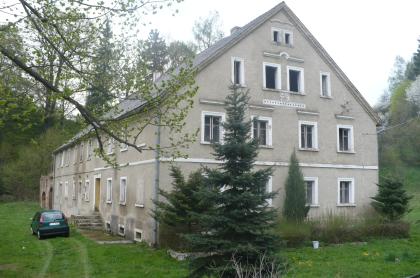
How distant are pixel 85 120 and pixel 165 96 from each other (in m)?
2.07

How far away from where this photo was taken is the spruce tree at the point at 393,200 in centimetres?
2250

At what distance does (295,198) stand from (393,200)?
5.22 m

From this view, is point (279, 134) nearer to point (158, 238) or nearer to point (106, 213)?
point (158, 238)

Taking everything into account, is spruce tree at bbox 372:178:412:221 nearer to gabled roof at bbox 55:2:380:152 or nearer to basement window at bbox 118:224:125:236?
gabled roof at bbox 55:2:380:152

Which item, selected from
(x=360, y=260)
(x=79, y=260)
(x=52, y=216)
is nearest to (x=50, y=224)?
(x=52, y=216)

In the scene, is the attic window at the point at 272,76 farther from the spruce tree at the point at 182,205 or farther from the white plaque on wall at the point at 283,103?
the spruce tree at the point at 182,205

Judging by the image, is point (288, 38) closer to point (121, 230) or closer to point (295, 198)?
point (295, 198)

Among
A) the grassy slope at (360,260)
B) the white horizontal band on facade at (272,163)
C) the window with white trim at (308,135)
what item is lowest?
the grassy slope at (360,260)

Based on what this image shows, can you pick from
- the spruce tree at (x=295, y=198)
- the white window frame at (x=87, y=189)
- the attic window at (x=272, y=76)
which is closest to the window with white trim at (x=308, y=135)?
the spruce tree at (x=295, y=198)

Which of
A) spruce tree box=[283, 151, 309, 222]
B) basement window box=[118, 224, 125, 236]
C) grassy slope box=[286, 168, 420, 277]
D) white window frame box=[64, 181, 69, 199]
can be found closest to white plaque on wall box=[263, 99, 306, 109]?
spruce tree box=[283, 151, 309, 222]

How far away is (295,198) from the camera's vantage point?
2183 cm

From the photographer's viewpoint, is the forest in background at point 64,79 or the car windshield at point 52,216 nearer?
the forest in background at point 64,79

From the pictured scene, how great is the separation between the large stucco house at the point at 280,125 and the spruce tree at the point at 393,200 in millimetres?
2079

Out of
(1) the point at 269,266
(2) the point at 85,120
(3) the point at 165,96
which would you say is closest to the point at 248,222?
(1) the point at 269,266
